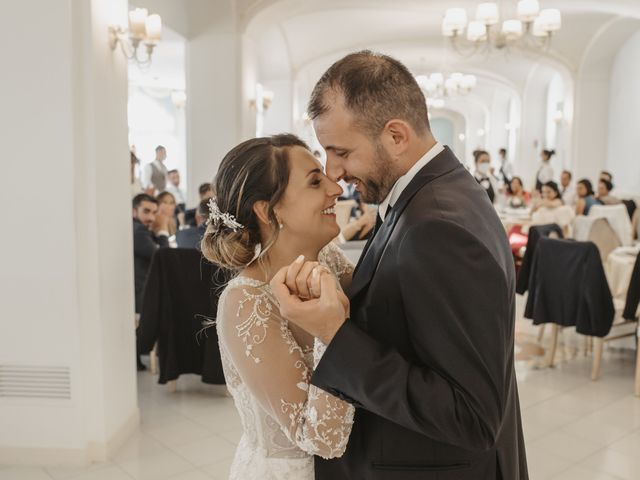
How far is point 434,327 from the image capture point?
118cm

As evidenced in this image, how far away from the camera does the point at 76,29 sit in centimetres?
343

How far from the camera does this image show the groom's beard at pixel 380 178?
1404mm

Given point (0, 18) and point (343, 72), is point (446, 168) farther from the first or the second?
point (0, 18)

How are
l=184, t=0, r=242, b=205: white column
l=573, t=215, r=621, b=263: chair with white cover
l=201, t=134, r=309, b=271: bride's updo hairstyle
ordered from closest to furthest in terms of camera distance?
l=201, t=134, r=309, b=271: bride's updo hairstyle
l=573, t=215, r=621, b=263: chair with white cover
l=184, t=0, r=242, b=205: white column

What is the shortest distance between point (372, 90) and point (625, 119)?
12566 mm

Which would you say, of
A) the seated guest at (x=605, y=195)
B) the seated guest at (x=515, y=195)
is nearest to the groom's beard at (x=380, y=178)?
the seated guest at (x=605, y=195)

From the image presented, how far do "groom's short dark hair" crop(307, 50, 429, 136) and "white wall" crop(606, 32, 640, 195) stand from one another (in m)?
11.5

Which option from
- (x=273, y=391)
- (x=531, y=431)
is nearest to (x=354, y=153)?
(x=273, y=391)

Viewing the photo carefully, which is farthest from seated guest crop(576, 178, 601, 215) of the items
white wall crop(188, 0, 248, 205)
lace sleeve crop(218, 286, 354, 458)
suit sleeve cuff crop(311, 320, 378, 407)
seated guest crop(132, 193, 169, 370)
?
suit sleeve cuff crop(311, 320, 378, 407)

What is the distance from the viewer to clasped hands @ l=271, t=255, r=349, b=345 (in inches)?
47.9

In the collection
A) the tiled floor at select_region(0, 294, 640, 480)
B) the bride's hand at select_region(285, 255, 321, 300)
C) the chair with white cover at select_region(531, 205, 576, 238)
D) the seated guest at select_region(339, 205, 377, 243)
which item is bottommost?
the tiled floor at select_region(0, 294, 640, 480)

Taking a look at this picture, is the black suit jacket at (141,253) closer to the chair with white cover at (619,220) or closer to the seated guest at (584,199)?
the chair with white cover at (619,220)

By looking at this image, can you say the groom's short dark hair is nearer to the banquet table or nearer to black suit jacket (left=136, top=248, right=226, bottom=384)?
black suit jacket (left=136, top=248, right=226, bottom=384)

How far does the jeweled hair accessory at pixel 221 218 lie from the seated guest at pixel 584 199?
8.85m
